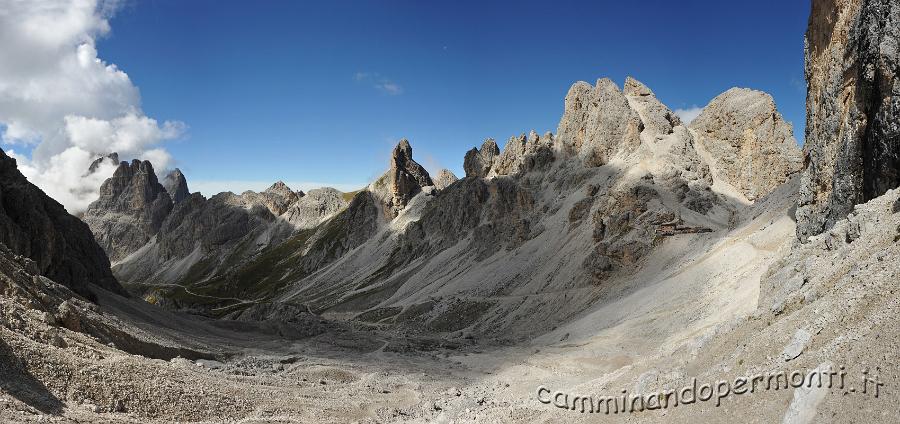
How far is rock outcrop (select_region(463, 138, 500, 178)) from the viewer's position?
162 m

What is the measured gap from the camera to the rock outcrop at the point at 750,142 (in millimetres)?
87312

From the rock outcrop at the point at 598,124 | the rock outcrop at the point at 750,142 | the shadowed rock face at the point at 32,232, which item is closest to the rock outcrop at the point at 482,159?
the rock outcrop at the point at 598,124

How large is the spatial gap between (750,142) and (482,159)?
83008 millimetres

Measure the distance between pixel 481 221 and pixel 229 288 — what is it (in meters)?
101

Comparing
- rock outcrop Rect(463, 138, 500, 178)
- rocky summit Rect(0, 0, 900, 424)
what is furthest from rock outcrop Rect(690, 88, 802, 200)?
rock outcrop Rect(463, 138, 500, 178)

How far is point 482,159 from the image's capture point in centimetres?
16475

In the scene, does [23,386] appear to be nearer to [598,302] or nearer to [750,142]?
[598,302]

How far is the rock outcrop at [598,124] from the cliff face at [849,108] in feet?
213

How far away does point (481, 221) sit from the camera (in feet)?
447

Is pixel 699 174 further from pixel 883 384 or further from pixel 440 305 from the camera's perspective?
pixel 883 384

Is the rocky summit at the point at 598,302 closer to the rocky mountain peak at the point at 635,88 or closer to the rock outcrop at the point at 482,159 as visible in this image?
the rocky mountain peak at the point at 635,88

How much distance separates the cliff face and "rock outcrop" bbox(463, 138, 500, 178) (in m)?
118

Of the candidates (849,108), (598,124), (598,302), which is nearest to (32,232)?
(598,302)

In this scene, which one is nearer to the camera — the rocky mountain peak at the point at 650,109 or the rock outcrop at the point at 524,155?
the rocky mountain peak at the point at 650,109
